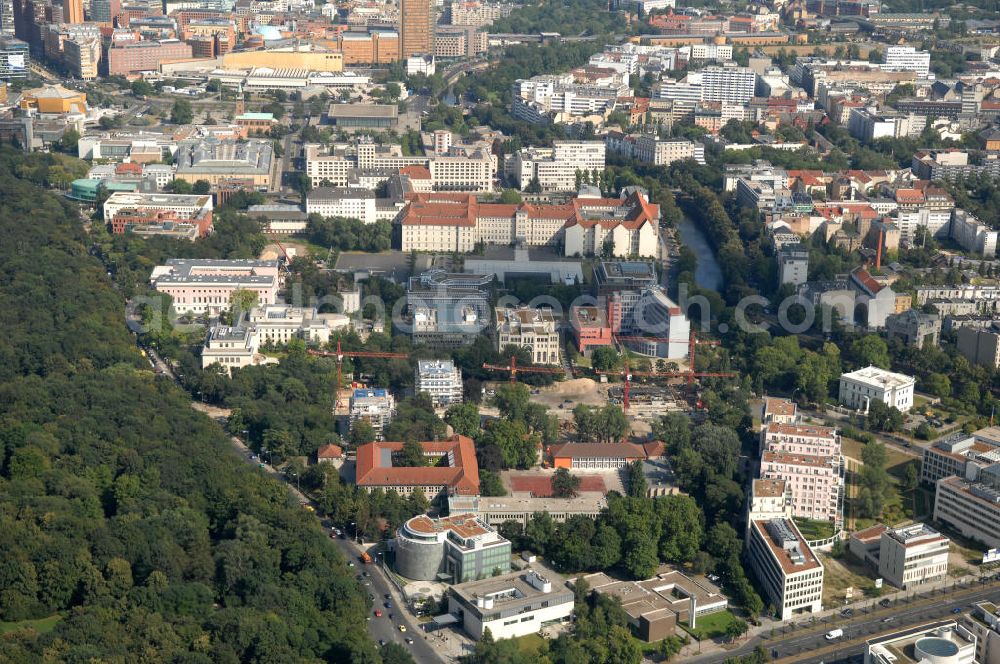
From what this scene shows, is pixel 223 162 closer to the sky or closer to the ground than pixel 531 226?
closer to the sky

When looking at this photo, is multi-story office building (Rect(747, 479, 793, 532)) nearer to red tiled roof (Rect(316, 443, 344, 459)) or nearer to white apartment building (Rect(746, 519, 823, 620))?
white apartment building (Rect(746, 519, 823, 620))

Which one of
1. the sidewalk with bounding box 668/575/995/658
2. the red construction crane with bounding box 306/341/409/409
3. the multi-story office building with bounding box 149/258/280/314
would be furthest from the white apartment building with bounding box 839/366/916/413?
the multi-story office building with bounding box 149/258/280/314

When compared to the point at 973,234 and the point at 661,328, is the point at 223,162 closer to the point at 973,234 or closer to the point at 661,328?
the point at 661,328

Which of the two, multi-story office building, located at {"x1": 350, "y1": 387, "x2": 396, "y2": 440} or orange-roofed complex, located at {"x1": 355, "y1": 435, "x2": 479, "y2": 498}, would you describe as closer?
orange-roofed complex, located at {"x1": 355, "y1": 435, "x2": 479, "y2": 498}

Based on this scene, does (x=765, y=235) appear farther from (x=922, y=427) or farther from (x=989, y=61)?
(x=989, y=61)

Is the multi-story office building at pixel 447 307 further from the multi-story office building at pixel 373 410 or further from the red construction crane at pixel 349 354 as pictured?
the multi-story office building at pixel 373 410

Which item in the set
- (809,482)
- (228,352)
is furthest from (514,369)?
(809,482)
